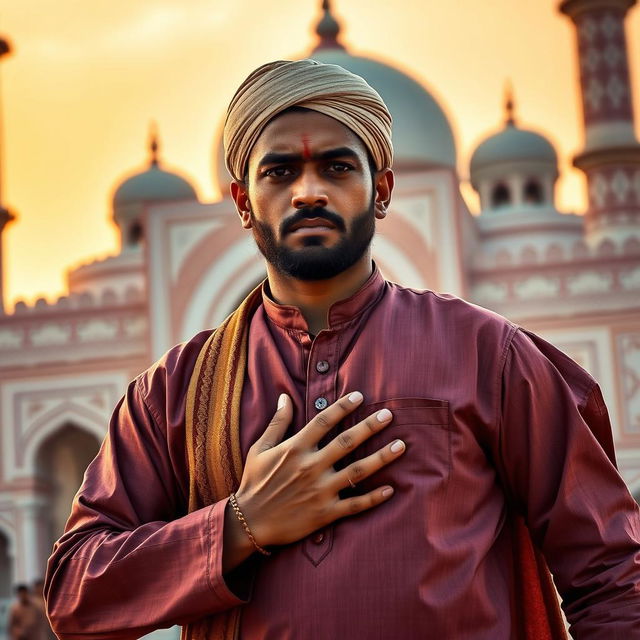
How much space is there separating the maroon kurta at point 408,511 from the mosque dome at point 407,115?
13.3 meters

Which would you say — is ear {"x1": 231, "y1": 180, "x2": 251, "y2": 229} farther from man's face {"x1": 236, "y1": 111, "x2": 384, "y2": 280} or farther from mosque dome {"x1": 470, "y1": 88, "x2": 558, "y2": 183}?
mosque dome {"x1": 470, "y1": 88, "x2": 558, "y2": 183}

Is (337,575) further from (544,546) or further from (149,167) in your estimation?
(149,167)

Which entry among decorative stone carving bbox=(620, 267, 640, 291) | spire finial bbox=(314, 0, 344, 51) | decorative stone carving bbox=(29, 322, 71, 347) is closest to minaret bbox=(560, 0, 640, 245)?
decorative stone carving bbox=(620, 267, 640, 291)

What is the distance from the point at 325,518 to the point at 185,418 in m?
0.21

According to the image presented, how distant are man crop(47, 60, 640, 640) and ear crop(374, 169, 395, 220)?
11 millimetres

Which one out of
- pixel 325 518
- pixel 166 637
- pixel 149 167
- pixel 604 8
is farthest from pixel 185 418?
pixel 149 167

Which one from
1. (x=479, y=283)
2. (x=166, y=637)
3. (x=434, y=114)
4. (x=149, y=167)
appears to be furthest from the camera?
(x=149, y=167)

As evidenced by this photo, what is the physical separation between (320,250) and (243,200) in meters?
0.16

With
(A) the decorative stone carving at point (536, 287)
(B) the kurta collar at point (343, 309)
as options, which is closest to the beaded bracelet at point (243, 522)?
(B) the kurta collar at point (343, 309)

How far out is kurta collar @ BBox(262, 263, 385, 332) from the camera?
1.43 m

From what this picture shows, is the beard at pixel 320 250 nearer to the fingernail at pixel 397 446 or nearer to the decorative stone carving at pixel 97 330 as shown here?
the fingernail at pixel 397 446

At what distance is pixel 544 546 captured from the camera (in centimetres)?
133

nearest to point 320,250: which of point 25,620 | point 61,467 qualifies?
point 25,620

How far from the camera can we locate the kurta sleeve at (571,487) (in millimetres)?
1274
